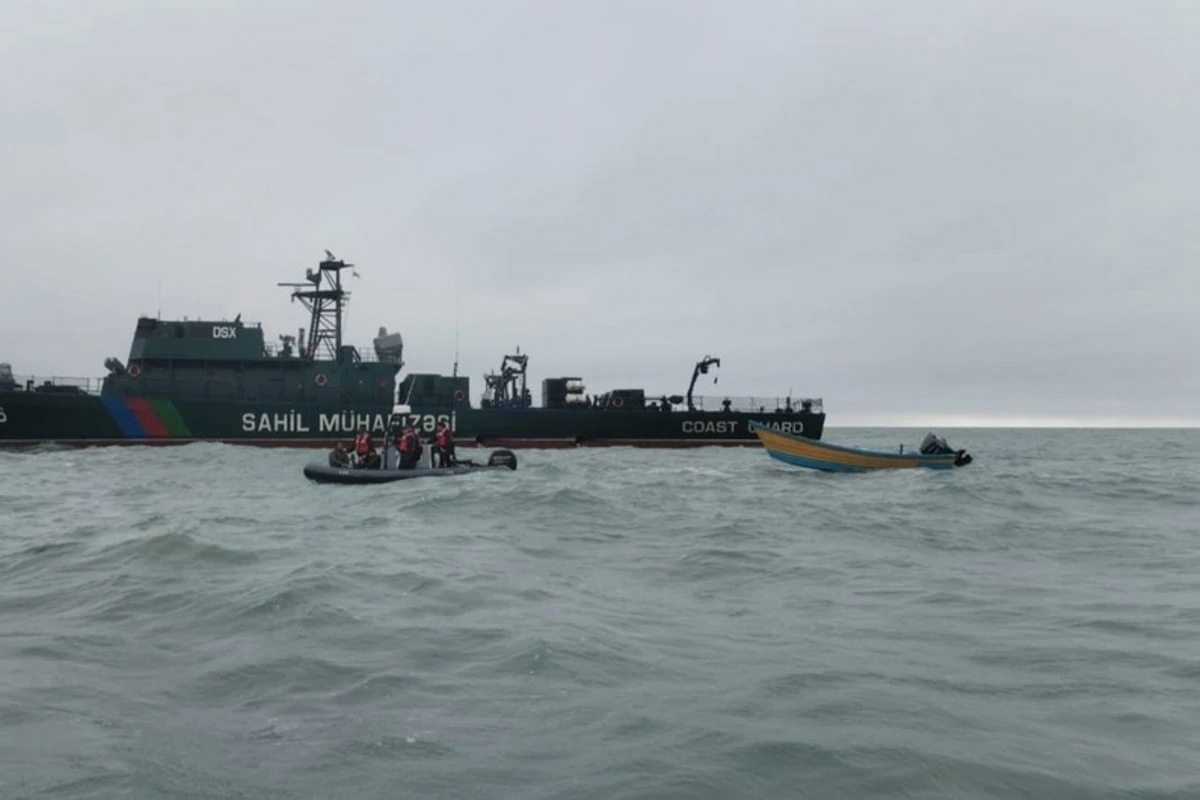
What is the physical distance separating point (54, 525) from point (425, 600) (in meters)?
10.0

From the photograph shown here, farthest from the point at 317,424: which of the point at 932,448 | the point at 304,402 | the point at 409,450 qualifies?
the point at 932,448

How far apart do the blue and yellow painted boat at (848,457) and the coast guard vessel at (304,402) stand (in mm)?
16858

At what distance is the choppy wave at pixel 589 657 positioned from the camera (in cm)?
564

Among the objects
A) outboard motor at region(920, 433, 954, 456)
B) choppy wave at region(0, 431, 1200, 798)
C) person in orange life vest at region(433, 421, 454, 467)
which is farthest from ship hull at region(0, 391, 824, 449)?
choppy wave at region(0, 431, 1200, 798)

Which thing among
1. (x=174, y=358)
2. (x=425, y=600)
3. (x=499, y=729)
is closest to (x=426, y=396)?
(x=174, y=358)

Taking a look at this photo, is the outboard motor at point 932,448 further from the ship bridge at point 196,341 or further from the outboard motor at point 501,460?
the ship bridge at point 196,341

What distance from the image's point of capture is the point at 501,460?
28.2 meters

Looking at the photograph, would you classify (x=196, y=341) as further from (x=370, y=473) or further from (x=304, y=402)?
(x=370, y=473)

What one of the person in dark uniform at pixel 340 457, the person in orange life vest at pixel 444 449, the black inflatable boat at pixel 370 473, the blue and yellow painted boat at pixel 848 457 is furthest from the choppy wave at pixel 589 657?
the blue and yellow painted boat at pixel 848 457

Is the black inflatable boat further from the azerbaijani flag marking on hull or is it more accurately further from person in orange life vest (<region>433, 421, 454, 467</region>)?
the azerbaijani flag marking on hull

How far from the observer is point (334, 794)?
5227 millimetres

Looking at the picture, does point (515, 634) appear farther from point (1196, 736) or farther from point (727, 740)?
point (1196, 736)

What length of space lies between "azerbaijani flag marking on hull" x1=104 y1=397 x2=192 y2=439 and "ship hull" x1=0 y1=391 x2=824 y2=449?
44mm

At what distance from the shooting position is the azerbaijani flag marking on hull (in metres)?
40.4
